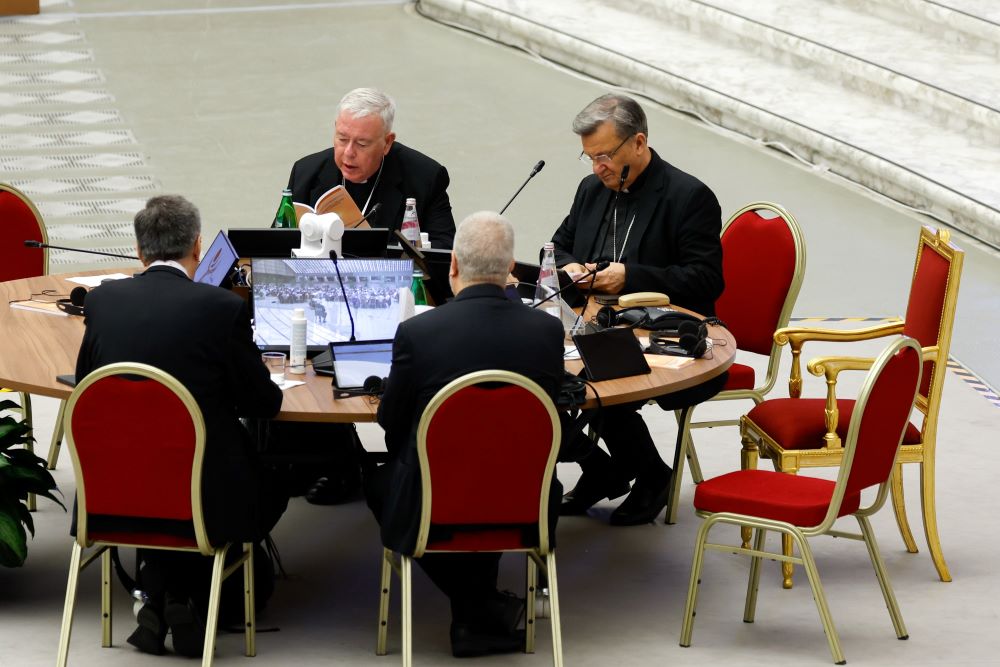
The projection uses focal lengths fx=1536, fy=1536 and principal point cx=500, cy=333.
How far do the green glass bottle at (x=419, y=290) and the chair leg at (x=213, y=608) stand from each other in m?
1.01

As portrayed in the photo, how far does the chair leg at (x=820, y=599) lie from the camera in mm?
3561

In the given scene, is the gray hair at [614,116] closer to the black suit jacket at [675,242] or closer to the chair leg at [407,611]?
the black suit jacket at [675,242]

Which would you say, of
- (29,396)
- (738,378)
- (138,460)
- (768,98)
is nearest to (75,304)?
(29,396)

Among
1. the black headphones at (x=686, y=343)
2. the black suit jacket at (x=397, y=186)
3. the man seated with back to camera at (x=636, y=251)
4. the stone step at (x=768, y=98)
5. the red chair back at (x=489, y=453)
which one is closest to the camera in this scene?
the red chair back at (x=489, y=453)

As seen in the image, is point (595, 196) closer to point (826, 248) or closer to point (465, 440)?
point (465, 440)

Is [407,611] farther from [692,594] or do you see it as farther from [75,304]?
[75,304]

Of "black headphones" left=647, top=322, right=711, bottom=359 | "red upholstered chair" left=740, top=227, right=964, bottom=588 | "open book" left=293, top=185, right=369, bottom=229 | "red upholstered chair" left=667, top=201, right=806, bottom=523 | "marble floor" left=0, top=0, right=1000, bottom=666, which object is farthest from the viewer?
"red upholstered chair" left=667, top=201, right=806, bottom=523

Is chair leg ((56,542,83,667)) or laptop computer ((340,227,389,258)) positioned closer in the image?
chair leg ((56,542,83,667))

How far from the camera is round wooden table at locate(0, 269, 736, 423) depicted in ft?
11.4

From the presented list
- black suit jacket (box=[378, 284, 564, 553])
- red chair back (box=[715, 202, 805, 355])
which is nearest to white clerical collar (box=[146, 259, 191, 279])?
black suit jacket (box=[378, 284, 564, 553])

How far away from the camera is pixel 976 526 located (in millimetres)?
4527

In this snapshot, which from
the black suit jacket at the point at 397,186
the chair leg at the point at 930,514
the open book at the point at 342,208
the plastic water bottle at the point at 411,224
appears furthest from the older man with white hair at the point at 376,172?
the chair leg at the point at 930,514

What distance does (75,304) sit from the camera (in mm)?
4230

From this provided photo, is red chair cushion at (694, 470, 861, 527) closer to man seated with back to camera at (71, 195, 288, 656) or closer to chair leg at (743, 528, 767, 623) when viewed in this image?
chair leg at (743, 528, 767, 623)
